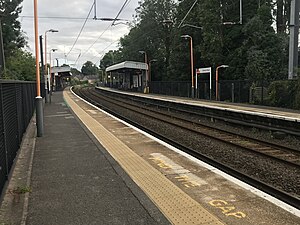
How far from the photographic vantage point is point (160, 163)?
316 inches

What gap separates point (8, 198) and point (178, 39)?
4824 cm

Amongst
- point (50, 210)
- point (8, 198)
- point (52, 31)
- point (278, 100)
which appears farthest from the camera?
point (52, 31)

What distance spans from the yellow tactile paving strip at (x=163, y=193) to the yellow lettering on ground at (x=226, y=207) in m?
0.25

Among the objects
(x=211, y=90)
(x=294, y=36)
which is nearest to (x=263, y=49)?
(x=211, y=90)

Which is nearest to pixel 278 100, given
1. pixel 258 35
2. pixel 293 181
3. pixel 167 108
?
pixel 167 108

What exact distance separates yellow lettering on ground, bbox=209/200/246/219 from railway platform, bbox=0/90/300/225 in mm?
14

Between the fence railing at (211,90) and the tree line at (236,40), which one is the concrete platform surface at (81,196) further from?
the tree line at (236,40)

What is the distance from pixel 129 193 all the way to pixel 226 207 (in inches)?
60.9

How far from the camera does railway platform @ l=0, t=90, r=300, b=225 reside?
4.78 m

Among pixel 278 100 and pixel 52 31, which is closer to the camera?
pixel 278 100

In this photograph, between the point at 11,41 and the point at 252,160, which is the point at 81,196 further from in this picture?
the point at 11,41

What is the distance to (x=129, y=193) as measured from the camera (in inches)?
225

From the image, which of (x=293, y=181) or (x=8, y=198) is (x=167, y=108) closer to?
(x=293, y=181)

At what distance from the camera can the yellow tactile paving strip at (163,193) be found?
15.5 feet
